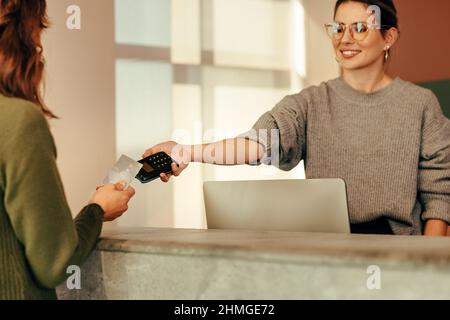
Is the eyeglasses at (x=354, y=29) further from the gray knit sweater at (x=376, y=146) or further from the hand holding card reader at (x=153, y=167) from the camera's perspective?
the hand holding card reader at (x=153, y=167)

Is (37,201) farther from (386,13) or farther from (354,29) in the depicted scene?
(386,13)

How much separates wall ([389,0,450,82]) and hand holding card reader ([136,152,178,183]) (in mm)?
2445

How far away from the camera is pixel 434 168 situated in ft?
6.52

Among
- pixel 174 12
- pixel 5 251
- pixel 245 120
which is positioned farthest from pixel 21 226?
pixel 245 120

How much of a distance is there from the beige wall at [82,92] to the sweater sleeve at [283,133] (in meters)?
1.19

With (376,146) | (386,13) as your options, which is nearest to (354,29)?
(386,13)

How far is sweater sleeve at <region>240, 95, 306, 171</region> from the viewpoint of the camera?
1.94 metres

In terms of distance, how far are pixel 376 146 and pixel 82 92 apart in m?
1.44

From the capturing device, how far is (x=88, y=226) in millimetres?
1146

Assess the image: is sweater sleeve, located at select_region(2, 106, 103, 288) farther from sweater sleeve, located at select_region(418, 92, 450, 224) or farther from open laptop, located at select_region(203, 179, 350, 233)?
sweater sleeve, located at select_region(418, 92, 450, 224)

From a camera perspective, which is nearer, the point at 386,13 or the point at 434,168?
the point at 434,168

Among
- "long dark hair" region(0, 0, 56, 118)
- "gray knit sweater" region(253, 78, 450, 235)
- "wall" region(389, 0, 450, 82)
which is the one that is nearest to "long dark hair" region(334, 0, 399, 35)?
"gray knit sweater" region(253, 78, 450, 235)

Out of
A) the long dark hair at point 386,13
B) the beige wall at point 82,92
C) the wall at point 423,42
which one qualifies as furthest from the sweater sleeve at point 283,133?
the wall at point 423,42

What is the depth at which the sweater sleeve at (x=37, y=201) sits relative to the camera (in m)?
0.99
